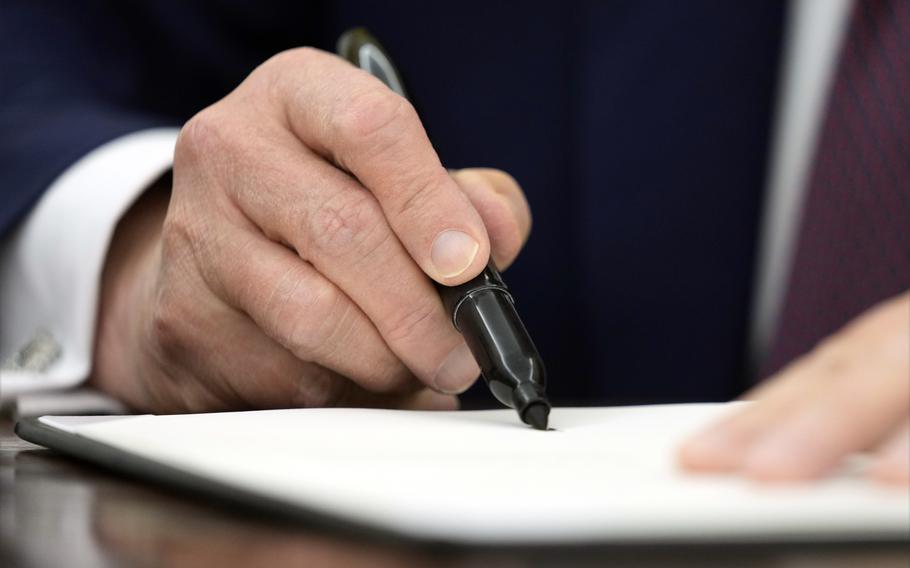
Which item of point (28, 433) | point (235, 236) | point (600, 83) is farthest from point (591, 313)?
point (28, 433)

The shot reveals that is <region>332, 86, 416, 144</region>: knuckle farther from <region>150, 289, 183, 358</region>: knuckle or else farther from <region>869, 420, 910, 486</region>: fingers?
<region>869, 420, 910, 486</region>: fingers

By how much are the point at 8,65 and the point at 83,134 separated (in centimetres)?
13

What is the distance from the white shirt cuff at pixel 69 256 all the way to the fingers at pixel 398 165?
0.58 feet

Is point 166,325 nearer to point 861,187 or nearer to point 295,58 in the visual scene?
point 295,58

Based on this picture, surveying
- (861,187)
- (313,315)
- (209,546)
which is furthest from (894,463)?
(861,187)

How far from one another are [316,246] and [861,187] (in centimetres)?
34

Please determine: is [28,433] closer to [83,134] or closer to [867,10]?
[83,134]

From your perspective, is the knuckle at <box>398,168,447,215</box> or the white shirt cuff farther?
the white shirt cuff

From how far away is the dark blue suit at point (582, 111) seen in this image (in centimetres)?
82

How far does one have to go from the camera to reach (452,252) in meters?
0.41

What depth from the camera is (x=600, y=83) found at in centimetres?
87

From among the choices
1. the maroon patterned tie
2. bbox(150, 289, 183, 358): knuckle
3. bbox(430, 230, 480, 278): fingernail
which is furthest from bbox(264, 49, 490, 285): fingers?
the maroon patterned tie

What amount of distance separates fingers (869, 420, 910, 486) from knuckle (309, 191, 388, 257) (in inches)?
9.1

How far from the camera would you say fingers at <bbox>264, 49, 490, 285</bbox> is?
409 millimetres
